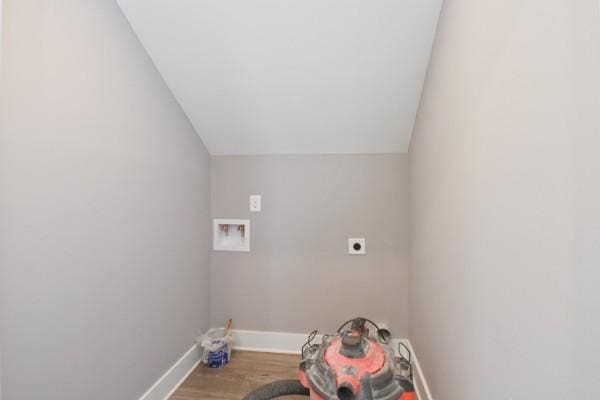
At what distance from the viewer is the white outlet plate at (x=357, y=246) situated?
182cm

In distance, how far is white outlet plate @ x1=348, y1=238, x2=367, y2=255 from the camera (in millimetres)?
1821

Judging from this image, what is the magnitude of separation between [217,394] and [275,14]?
194 cm

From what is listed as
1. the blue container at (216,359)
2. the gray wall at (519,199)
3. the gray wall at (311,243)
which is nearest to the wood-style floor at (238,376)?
the blue container at (216,359)

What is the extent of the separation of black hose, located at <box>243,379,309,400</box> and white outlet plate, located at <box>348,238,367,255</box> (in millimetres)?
847

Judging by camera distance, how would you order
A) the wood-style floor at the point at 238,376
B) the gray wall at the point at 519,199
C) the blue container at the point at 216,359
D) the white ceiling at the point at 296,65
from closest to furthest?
the gray wall at the point at 519,199 < the white ceiling at the point at 296,65 < the wood-style floor at the point at 238,376 < the blue container at the point at 216,359

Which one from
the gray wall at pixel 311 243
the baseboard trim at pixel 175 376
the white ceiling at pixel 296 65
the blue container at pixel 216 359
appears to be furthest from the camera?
the gray wall at pixel 311 243


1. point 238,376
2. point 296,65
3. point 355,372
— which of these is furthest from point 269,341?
point 296,65

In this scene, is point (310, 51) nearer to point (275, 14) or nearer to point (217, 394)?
point (275, 14)

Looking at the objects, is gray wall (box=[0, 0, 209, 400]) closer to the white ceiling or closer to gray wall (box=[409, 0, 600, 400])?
the white ceiling

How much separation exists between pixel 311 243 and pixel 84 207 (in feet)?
4.15

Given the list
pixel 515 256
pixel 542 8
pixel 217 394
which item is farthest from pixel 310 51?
pixel 217 394

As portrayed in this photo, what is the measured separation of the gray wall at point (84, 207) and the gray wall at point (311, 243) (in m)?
0.45

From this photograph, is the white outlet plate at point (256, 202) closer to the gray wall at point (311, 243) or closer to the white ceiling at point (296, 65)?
the gray wall at point (311, 243)

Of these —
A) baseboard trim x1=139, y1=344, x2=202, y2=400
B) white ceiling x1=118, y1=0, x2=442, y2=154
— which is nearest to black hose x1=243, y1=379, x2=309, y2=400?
baseboard trim x1=139, y1=344, x2=202, y2=400
